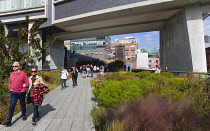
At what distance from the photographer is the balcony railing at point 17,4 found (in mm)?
21547

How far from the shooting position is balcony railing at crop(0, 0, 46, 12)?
21547mm

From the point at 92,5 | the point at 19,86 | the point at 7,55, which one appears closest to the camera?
the point at 19,86

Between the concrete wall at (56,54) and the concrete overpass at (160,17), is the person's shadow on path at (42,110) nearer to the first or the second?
the concrete overpass at (160,17)

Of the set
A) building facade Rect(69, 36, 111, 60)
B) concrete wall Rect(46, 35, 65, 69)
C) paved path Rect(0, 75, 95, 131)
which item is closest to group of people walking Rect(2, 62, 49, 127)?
paved path Rect(0, 75, 95, 131)

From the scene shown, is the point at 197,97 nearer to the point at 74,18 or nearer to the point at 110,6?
the point at 110,6

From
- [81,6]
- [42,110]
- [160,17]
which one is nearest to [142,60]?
[160,17]

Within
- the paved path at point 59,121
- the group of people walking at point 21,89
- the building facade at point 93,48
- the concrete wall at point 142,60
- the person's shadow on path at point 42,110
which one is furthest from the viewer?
the building facade at point 93,48

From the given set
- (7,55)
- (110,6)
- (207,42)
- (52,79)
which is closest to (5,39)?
(7,55)

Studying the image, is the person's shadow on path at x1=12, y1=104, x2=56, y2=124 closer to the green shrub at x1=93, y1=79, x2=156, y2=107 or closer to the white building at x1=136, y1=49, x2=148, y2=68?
the green shrub at x1=93, y1=79, x2=156, y2=107

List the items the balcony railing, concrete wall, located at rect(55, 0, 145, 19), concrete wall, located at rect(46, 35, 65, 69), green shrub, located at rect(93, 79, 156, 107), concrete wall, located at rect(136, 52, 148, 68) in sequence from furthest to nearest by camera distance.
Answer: concrete wall, located at rect(46, 35, 65, 69)
concrete wall, located at rect(136, 52, 148, 68)
the balcony railing
concrete wall, located at rect(55, 0, 145, 19)
green shrub, located at rect(93, 79, 156, 107)

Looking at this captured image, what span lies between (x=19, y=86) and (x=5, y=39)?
12.4 ft

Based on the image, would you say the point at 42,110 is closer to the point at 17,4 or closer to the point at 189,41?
the point at 189,41

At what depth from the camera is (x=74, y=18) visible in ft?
60.4

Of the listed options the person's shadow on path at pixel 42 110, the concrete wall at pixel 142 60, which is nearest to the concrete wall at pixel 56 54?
the concrete wall at pixel 142 60
